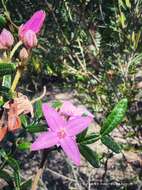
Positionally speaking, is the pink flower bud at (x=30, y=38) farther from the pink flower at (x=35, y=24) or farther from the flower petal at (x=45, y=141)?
the flower petal at (x=45, y=141)

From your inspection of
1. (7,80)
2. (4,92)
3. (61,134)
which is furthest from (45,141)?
(7,80)

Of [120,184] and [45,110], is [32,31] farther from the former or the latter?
[120,184]

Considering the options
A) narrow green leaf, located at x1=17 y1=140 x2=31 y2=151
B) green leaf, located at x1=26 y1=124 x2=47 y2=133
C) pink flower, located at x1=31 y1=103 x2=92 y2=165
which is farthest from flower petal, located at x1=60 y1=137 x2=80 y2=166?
narrow green leaf, located at x1=17 y1=140 x2=31 y2=151

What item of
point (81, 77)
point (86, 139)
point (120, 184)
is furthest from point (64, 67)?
point (86, 139)

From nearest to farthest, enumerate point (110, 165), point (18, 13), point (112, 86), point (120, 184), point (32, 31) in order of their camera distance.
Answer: point (32, 31) < point (18, 13) < point (112, 86) < point (120, 184) < point (110, 165)

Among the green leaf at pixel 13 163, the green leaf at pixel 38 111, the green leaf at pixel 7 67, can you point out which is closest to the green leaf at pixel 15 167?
the green leaf at pixel 13 163

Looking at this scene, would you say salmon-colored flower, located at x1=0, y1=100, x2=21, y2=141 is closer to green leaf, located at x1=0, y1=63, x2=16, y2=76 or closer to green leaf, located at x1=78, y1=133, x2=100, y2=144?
green leaf, located at x1=0, y1=63, x2=16, y2=76
